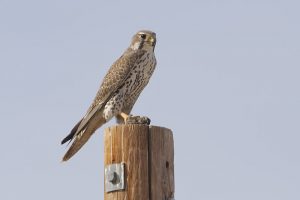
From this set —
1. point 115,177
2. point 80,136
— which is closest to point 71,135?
point 80,136

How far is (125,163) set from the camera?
15.2 feet

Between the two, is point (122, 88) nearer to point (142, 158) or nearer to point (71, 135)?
point (71, 135)

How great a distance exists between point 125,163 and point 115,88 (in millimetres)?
4764

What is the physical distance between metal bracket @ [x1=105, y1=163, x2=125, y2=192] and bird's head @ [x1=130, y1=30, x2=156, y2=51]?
16.4 ft

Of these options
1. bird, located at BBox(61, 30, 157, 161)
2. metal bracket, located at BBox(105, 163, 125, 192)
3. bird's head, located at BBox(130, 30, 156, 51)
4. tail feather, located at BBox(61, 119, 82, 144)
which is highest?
bird's head, located at BBox(130, 30, 156, 51)

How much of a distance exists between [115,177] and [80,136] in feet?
13.6

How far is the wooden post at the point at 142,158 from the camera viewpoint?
4566 millimetres

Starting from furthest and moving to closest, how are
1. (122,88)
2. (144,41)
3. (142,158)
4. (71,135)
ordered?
1. (144,41)
2. (122,88)
3. (71,135)
4. (142,158)

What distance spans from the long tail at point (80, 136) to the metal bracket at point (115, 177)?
336 cm

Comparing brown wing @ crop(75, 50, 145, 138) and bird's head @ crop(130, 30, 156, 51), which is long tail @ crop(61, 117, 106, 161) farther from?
bird's head @ crop(130, 30, 156, 51)

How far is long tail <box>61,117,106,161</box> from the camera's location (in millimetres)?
8250

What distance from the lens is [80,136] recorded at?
28.7 feet

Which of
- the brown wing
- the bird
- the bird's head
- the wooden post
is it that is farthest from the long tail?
the wooden post

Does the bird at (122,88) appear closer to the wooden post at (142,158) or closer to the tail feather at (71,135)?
the tail feather at (71,135)
